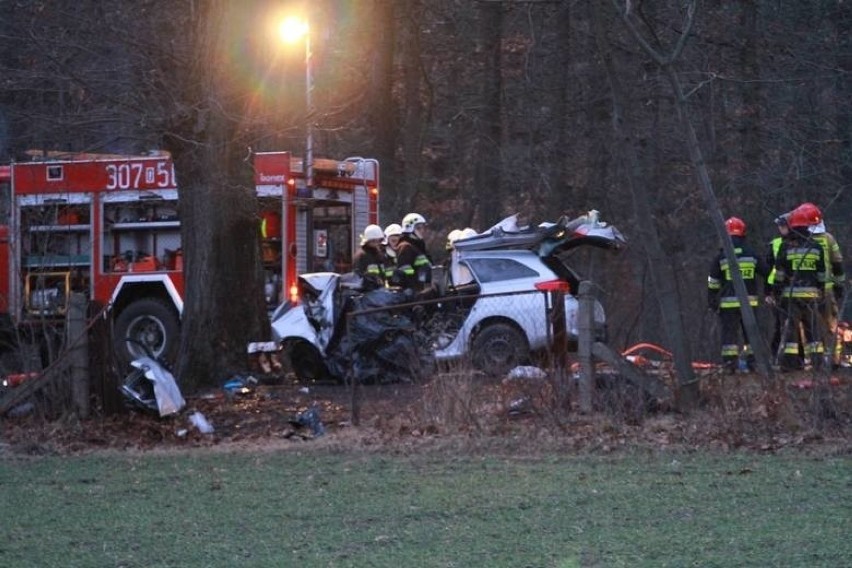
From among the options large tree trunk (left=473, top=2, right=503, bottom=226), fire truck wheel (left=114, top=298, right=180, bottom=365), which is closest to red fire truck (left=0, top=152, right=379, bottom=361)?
fire truck wheel (left=114, top=298, right=180, bottom=365)

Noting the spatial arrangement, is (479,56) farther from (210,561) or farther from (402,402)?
(210,561)

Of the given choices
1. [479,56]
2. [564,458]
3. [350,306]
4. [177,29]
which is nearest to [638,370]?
[564,458]

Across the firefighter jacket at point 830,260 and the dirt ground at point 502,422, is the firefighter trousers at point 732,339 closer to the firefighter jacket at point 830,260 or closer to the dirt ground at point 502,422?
the dirt ground at point 502,422

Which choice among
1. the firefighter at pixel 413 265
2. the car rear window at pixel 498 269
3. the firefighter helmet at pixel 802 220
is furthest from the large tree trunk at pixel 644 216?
the firefighter at pixel 413 265

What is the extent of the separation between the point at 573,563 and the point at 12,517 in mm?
3619

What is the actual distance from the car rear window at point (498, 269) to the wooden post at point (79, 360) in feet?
16.1

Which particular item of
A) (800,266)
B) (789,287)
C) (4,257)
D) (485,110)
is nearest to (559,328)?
(789,287)

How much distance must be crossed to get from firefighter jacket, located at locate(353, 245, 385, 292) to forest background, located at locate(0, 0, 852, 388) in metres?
1.26

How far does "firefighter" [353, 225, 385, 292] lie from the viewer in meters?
16.0

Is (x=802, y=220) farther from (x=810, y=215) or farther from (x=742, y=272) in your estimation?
(x=742, y=272)

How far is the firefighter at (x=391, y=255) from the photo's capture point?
1609 cm

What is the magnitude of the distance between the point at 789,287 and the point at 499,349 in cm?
295

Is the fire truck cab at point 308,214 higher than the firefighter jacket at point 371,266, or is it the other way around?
the fire truck cab at point 308,214

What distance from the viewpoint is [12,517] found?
8.65m
